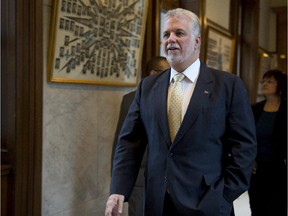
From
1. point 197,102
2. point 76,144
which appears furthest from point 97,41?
point 197,102

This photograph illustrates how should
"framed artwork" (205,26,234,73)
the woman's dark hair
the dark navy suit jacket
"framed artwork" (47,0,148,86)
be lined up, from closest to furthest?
the dark navy suit jacket, "framed artwork" (47,0,148,86), the woman's dark hair, "framed artwork" (205,26,234,73)

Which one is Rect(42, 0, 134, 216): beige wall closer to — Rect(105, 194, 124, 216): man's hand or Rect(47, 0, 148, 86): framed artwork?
Rect(47, 0, 148, 86): framed artwork

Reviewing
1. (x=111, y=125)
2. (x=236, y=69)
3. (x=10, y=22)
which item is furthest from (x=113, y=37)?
(x=236, y=69)

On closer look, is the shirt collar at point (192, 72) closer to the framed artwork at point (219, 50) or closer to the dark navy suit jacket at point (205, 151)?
the dark navy suit jacket at point (205, 151)

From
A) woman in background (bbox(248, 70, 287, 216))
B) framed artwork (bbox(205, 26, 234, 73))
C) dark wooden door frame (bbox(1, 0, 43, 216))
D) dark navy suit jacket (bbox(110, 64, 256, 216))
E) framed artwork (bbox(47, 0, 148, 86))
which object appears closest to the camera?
dark navy suit jacket (bbox(110, 64, 256, 216))

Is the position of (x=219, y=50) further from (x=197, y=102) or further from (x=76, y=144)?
(x=197, y=102)

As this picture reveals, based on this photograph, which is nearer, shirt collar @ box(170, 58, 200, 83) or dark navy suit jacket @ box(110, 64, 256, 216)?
dark navy suit jacket @ box(110, 64, 256, 216)

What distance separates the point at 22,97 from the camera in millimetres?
2441

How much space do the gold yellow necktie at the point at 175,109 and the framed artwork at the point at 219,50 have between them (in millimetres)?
3516

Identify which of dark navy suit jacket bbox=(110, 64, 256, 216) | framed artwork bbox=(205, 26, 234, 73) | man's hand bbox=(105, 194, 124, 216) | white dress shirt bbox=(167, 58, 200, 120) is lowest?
man's hand bbox=(105, 194, 124, 216)

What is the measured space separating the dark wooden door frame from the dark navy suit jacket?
33.0 inches

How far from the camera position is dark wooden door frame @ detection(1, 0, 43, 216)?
2.41 metres

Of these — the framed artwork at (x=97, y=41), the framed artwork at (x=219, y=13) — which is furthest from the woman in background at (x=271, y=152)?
the framed artwork at (x=219, y=13)

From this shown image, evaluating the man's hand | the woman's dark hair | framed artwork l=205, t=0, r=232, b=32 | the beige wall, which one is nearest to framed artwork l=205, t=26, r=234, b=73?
framed artwork l=205, t=0, r=232, b=32
